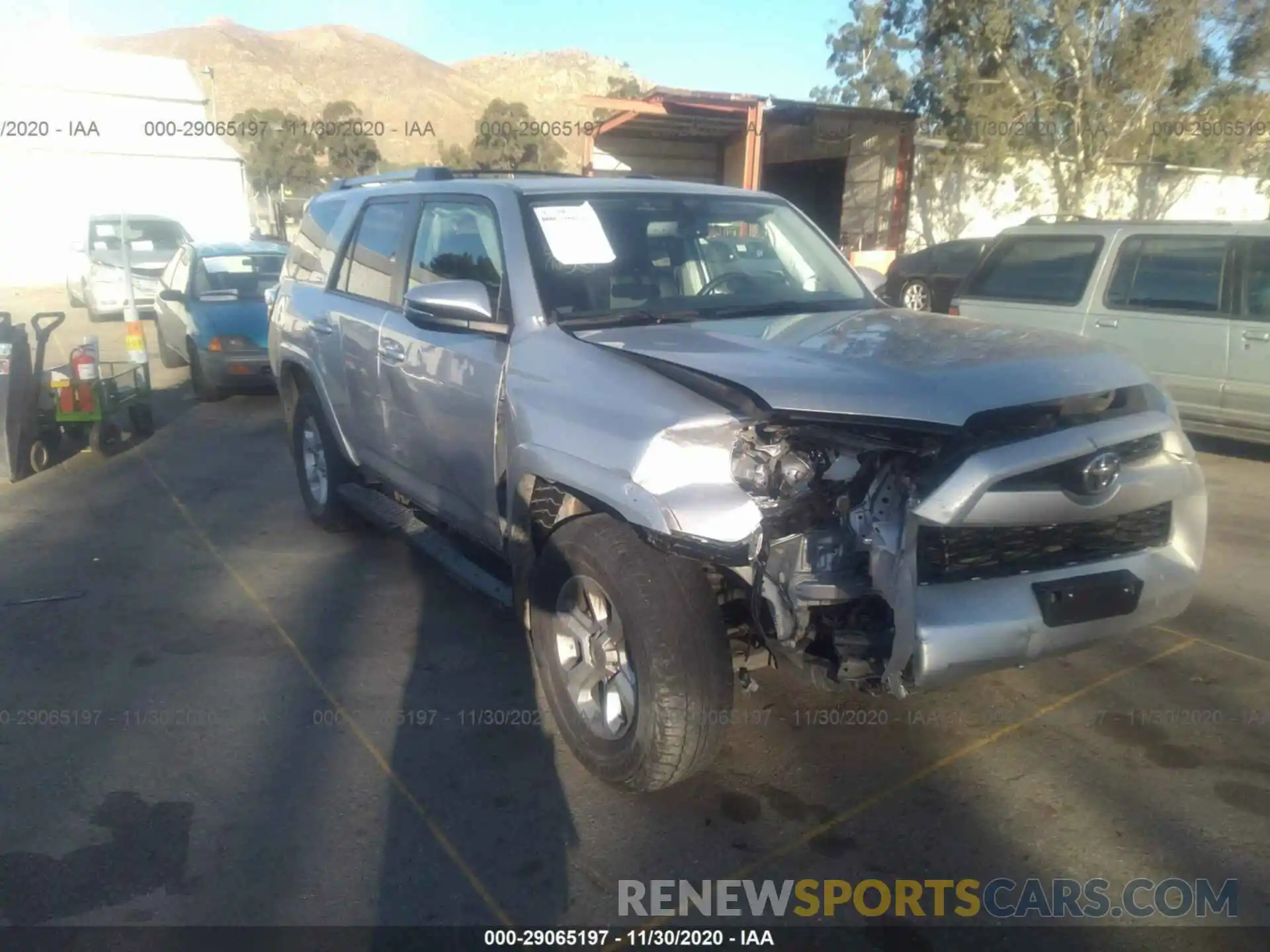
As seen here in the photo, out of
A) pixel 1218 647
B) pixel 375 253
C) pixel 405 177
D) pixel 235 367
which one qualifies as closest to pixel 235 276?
pixel 235 367

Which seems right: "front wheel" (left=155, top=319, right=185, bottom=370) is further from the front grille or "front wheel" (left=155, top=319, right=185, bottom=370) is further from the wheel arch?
the front grille

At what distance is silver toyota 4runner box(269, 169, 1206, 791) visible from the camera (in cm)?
290

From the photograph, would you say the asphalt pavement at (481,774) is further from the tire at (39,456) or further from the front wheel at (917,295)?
the front wheel at (917,295)

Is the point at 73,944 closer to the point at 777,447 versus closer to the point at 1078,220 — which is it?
the point at 777,447

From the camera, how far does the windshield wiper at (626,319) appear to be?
12.5 ft

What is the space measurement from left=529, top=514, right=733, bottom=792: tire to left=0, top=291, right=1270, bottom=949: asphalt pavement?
8.9 inches

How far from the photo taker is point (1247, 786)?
3490mm

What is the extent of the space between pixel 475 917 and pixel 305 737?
132 centimetres

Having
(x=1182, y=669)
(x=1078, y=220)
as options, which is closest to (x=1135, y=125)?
(x=1078, y=220)

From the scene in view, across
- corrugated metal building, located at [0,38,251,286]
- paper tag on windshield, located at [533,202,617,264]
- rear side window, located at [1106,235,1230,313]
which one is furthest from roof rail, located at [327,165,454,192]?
corrugated metal building, located at [0,38,251,286]

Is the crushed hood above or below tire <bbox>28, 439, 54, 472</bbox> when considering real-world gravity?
above

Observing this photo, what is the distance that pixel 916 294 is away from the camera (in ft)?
56.6

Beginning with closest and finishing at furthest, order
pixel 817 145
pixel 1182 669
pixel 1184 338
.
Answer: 1. pixel 1182 669
2. pixel 1184 338
3. pixel 817 145

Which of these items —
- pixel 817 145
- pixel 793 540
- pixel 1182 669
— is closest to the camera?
pixel 793 540
